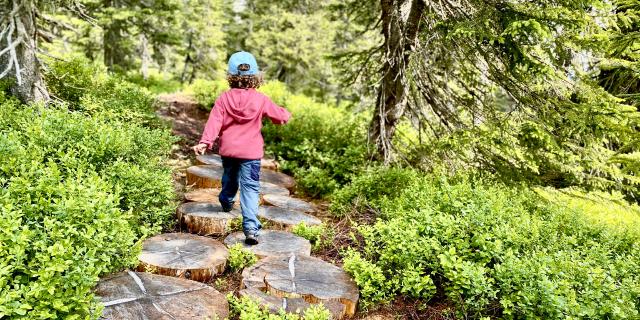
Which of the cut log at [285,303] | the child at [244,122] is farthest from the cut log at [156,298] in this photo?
the child at [244,122]

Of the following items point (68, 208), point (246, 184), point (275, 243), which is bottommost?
Result: point (275, 243)

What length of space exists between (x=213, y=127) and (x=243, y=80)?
680 millimetres

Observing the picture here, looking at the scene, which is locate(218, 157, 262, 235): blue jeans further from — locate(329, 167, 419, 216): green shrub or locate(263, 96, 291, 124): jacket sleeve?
locate(329, 167, 419, 216): green shrub

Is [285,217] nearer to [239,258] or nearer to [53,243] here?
[239,258]

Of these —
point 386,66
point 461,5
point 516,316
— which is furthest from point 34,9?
point 516,316

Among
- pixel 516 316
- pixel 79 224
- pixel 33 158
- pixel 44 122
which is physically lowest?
pixel 516 316

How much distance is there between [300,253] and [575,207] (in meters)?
4.10

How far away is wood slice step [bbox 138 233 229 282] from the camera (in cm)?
412

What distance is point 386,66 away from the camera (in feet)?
25.3

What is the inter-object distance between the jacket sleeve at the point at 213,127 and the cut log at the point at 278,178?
2745 mm

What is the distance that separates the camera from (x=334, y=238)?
18.7ft

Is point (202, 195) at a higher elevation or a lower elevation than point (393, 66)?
lower

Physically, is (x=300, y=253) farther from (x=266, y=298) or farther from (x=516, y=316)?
(x=516, y=316)

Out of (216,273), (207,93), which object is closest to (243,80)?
(216,273)
